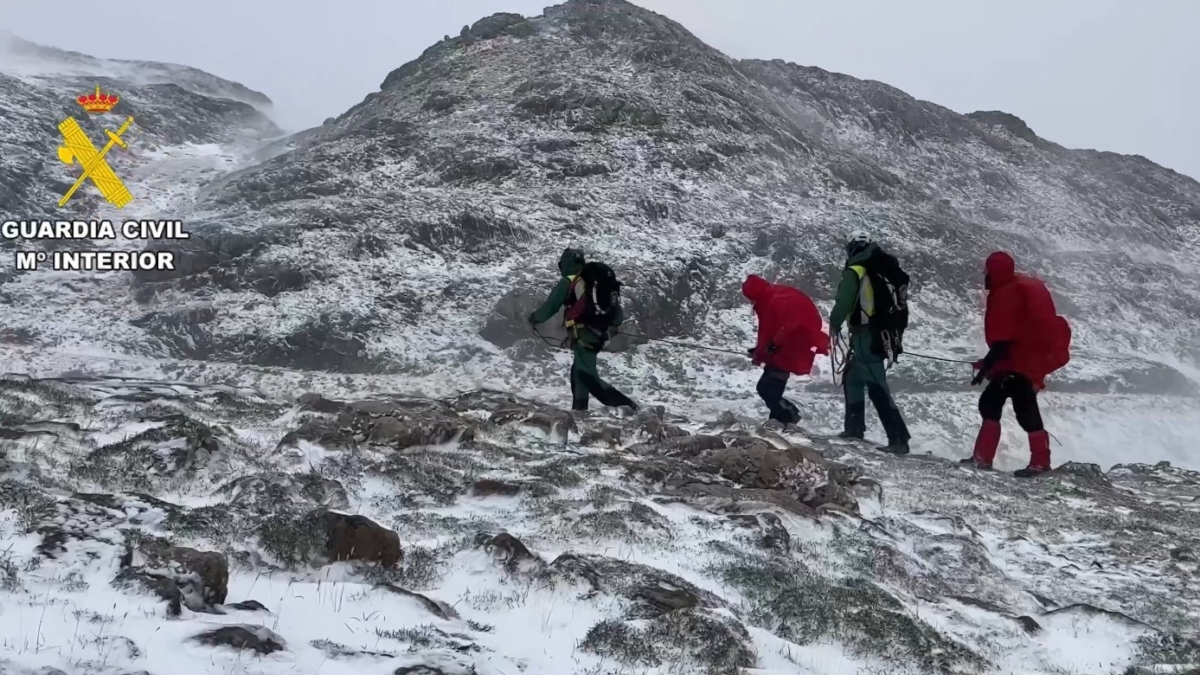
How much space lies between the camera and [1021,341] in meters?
9.70

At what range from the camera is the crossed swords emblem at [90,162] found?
26.9m

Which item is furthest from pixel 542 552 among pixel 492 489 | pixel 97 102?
pixel 97 102

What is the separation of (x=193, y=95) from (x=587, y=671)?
4413cm

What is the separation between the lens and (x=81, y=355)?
1706cm

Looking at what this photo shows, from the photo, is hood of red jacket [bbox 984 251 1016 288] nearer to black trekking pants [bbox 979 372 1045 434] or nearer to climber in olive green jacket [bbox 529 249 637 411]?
black trekking pants [bbox 979 372 1045 434]

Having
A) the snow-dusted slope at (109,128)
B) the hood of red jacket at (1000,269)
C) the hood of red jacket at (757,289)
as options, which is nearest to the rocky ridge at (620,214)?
the snow-dusted slope at (109,128)

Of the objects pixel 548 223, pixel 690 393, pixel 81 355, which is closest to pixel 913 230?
pixel 548 223

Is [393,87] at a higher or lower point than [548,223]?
higher

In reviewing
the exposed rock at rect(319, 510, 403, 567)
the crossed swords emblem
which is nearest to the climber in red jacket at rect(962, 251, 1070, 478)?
the exposed rock at rect(319, 510, 403, 567)

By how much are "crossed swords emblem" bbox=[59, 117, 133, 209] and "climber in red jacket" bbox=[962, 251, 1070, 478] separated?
23.7 m

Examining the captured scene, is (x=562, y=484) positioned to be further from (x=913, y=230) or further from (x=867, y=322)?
(x=913, y=230)

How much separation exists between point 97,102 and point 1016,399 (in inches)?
1297

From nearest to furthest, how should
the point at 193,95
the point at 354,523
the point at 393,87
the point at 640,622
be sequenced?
1. the point at 640,622
2. the point at 354,523
3. the point at 393,87
4. the point at 193,95

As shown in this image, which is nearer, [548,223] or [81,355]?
[81,355]
